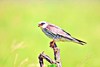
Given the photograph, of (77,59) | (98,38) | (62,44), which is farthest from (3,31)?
(98,38)

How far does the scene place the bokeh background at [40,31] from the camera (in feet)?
5.93

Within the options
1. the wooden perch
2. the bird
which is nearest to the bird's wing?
the bird

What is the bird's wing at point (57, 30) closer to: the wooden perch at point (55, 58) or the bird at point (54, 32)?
the bird at point (54, 32)

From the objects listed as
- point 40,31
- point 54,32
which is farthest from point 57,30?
point 40,31

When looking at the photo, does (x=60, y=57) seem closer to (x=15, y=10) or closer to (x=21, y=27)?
(x=21, y=27)

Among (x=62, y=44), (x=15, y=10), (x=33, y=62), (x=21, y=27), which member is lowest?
(x=33, y=62)

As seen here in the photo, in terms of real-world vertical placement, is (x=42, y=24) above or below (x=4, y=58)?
above

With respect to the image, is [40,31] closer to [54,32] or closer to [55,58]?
[54,32]

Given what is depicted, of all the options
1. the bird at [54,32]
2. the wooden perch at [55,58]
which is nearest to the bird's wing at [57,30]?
the bird at [54,32]

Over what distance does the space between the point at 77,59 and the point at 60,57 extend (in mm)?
143

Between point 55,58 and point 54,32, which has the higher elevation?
point 54,32

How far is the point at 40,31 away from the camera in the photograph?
1.84 meters

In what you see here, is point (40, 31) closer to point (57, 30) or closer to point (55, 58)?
point (57, 30)

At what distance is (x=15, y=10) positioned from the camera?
6.14 ft
